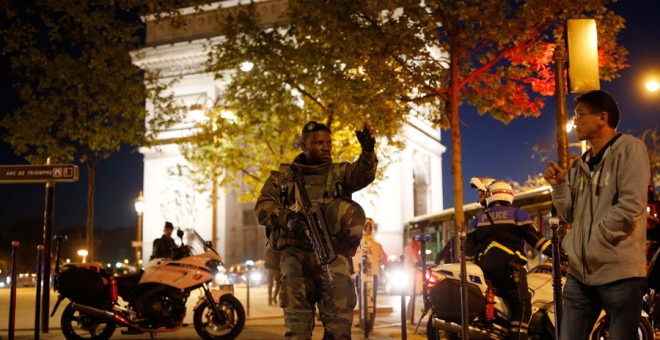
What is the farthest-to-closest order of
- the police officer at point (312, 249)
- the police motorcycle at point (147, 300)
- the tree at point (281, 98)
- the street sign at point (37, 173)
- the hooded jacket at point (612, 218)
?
the tree at point (281, 98)
the street sign at point (37, 173)
the police motorcycle at point (147, 300)
the police officer at point (312, 249)
the hooded jacket at point (612, 218)

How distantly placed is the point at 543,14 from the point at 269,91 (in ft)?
30.7

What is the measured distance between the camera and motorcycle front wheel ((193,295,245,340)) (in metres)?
10.9

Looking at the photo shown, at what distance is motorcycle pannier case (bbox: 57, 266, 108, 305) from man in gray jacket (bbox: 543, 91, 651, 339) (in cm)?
772

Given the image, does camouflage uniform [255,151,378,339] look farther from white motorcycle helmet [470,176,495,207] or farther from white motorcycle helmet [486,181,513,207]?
white motorcycle helmet [470,176,495,207]

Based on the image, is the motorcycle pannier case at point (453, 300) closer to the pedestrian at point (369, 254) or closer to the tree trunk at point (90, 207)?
the pedestrian at point (369, 254)

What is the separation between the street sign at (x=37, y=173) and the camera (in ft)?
38.0

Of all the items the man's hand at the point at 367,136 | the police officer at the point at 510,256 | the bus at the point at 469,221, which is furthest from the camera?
the bus at the point at 469,221

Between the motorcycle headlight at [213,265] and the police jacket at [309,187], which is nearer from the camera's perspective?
the police jacket at [309,187]

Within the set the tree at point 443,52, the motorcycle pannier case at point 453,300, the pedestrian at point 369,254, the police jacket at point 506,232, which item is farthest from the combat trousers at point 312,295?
the tree at point 443,52

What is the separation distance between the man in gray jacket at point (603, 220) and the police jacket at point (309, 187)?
1500 mm

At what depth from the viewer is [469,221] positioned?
2055 cm

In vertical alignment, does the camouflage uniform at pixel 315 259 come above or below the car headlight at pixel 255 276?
above

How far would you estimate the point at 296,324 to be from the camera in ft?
17.9

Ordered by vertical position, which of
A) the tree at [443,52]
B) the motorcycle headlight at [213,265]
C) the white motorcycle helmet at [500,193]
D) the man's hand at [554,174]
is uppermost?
the tree at [443,52]
